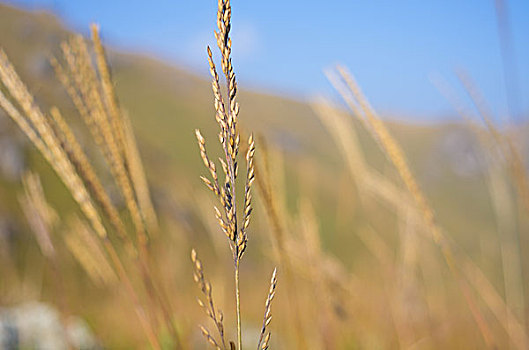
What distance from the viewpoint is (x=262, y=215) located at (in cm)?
161

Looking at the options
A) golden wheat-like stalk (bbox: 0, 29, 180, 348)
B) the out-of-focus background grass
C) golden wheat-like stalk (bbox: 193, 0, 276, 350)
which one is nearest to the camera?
golden wheat-like stalk (bbox: 193, 0, 276, 350)

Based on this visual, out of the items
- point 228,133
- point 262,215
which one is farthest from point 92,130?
point 262,215

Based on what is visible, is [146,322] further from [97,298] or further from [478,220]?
[478,220]

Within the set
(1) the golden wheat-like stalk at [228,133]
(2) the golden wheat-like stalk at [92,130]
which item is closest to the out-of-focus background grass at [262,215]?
(2) the golden wheat-like stalk at [92,130]

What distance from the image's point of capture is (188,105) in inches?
810

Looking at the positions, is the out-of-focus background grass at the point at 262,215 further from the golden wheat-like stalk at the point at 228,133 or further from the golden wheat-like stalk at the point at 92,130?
the golden wheat-like stalk at the point at 228,133

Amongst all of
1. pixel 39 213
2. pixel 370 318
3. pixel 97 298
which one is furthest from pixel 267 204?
pixel 97 298

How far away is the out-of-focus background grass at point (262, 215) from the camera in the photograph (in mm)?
1947

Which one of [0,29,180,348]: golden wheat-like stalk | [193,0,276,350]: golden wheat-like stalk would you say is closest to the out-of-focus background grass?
[0,29,180,348]: golden wheat-like stalk

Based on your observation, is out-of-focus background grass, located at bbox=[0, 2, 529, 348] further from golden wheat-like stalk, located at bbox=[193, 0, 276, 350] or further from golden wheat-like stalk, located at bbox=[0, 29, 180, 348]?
golden wheat-like stalk, located at bbox=[193, 0, 276, 350]

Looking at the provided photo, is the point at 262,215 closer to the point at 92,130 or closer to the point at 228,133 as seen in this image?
the point at 92,130

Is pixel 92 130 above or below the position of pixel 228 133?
above

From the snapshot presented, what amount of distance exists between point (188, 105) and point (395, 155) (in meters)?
20.6

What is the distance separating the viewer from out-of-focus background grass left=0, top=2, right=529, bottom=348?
6.39ft
